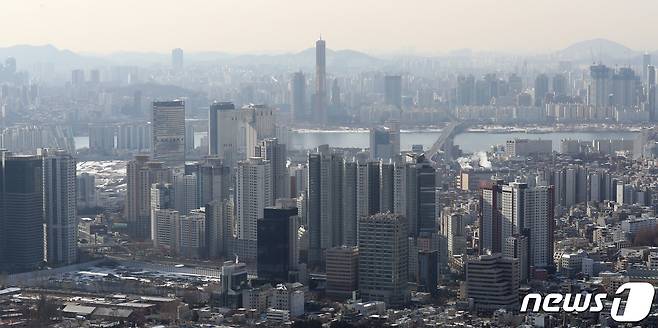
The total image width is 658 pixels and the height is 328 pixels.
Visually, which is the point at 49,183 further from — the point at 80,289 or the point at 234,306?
the point at 234,306

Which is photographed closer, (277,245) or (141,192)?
(277,245)

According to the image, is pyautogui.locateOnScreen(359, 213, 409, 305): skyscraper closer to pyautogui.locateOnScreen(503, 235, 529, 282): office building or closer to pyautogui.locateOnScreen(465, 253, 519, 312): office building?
pyautogui.locateOnScreen(465, 253, 519, 312): office building

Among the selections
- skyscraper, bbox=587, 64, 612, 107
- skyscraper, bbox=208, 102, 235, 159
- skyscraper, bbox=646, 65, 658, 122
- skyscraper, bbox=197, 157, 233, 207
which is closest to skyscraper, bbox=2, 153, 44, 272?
skyscraper, bbox=197, 157, 233, 207

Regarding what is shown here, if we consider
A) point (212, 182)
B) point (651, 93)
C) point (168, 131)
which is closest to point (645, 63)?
point (651, 93)

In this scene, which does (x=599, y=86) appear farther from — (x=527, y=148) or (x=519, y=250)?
(x=519, y=250)

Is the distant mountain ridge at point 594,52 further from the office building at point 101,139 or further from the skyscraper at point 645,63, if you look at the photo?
the office building at point 101,139
